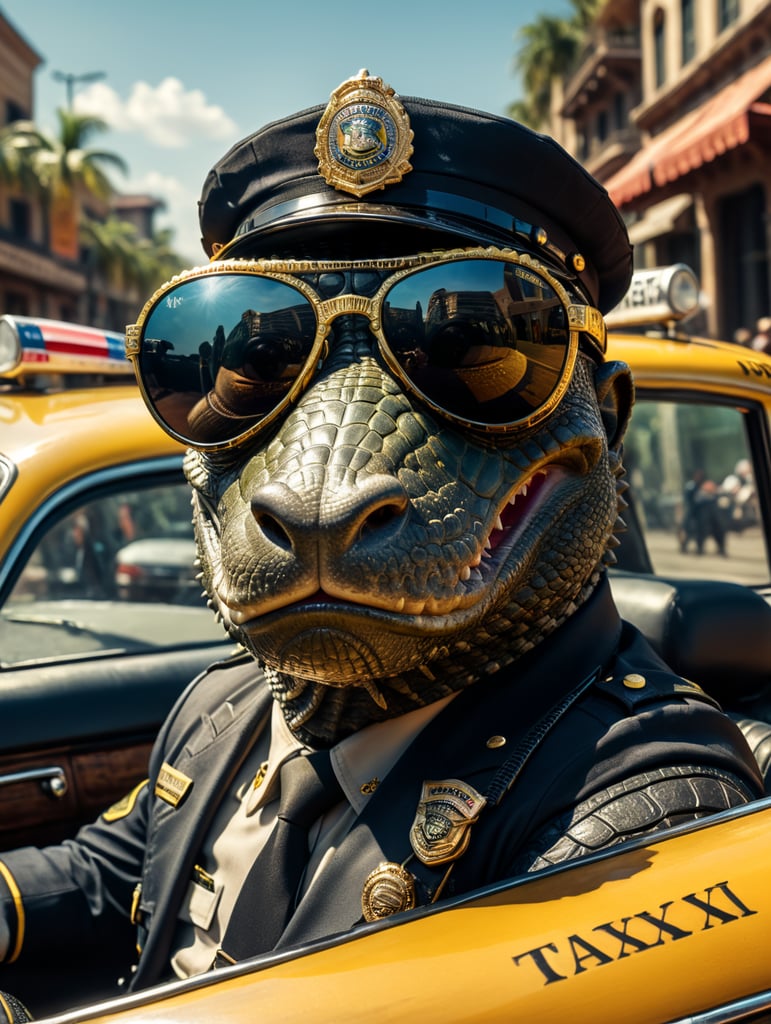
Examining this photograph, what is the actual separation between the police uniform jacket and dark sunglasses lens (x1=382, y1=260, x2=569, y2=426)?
0.37 meters

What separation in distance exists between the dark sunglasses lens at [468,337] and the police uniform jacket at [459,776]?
37cm

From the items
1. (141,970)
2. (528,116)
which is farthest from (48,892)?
(528,116)

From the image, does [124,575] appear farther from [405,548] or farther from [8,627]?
[405,548]

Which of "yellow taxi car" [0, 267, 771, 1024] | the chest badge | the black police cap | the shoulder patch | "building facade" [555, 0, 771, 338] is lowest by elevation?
the shoulder patch

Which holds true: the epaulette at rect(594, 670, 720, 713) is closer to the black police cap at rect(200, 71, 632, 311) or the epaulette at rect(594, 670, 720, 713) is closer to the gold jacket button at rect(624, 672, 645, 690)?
the gold jacket button at rect(624, 672, 645, 690)

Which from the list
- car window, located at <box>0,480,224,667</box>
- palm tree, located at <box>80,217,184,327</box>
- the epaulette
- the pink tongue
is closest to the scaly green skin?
the pink tongue

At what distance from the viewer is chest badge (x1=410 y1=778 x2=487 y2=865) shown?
1.34m

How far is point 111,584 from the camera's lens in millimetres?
3508

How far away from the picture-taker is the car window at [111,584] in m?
2.86

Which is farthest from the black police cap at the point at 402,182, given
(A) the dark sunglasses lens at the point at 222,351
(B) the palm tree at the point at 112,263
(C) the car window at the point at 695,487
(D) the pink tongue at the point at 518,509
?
(B) the palm tree at the point at 112,263

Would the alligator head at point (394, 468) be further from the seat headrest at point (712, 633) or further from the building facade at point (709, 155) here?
the building facade at point (709, 155)

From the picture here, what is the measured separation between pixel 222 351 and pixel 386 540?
45 centimetres

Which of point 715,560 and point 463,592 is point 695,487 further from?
point 463,592

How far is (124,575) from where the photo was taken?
3.55 metres
